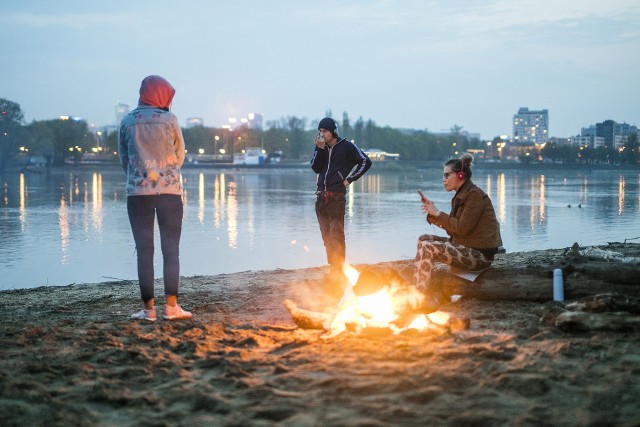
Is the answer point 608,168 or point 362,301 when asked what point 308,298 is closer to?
point 362,301

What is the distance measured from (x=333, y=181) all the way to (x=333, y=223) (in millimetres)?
533

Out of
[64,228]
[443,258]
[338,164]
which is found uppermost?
[338,164]

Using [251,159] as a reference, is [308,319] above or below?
below

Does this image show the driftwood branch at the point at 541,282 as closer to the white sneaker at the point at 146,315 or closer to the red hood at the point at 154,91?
the white sneaker at the point at 146,315

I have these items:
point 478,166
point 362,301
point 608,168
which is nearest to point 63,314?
point 362,301

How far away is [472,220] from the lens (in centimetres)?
670

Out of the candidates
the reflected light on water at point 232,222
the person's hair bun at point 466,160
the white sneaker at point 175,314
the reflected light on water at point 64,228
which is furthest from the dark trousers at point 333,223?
the reflected light on water at point 232,222

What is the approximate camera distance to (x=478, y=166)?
502ft

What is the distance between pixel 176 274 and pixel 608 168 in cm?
17578

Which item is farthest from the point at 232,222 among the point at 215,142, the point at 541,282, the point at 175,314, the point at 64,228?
the point at 215,142

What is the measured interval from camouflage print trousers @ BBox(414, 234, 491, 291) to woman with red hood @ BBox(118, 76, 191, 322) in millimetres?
2407

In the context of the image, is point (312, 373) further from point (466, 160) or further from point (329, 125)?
point (329, 125)

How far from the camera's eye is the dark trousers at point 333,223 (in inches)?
341

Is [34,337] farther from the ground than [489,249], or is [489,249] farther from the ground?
[489,249]
